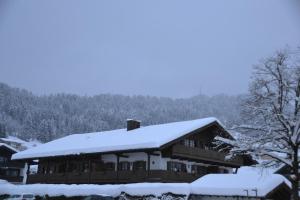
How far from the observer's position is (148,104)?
17088 cm

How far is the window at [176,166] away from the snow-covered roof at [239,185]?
5.87 metres

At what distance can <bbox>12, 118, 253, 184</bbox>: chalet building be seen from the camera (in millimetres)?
32250

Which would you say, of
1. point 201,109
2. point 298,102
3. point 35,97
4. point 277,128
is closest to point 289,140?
point 277,128

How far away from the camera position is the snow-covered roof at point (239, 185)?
24.3 metres

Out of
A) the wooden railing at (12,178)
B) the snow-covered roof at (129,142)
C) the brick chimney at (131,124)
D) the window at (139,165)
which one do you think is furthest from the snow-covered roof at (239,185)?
the wooden railing at (12,178)

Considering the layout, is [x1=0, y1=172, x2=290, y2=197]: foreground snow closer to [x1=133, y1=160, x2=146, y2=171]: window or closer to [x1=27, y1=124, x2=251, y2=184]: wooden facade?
[x1=27, y1=124, x2=251, y2=184]: wooden facade

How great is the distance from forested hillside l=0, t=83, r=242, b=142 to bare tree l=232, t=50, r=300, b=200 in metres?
107

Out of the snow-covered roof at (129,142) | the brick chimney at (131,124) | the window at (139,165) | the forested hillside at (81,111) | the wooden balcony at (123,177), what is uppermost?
the forested hillside at (81,111)

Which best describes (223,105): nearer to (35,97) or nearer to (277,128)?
(35,97)

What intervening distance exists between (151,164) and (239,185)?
32.2 ft

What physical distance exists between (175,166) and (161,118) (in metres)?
103

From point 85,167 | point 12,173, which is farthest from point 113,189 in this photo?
point 12,173

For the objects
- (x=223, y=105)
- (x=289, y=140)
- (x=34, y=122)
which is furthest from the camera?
(x=223, y=105)

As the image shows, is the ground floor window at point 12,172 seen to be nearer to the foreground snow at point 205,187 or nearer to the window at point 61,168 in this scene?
the window at point 61,168
